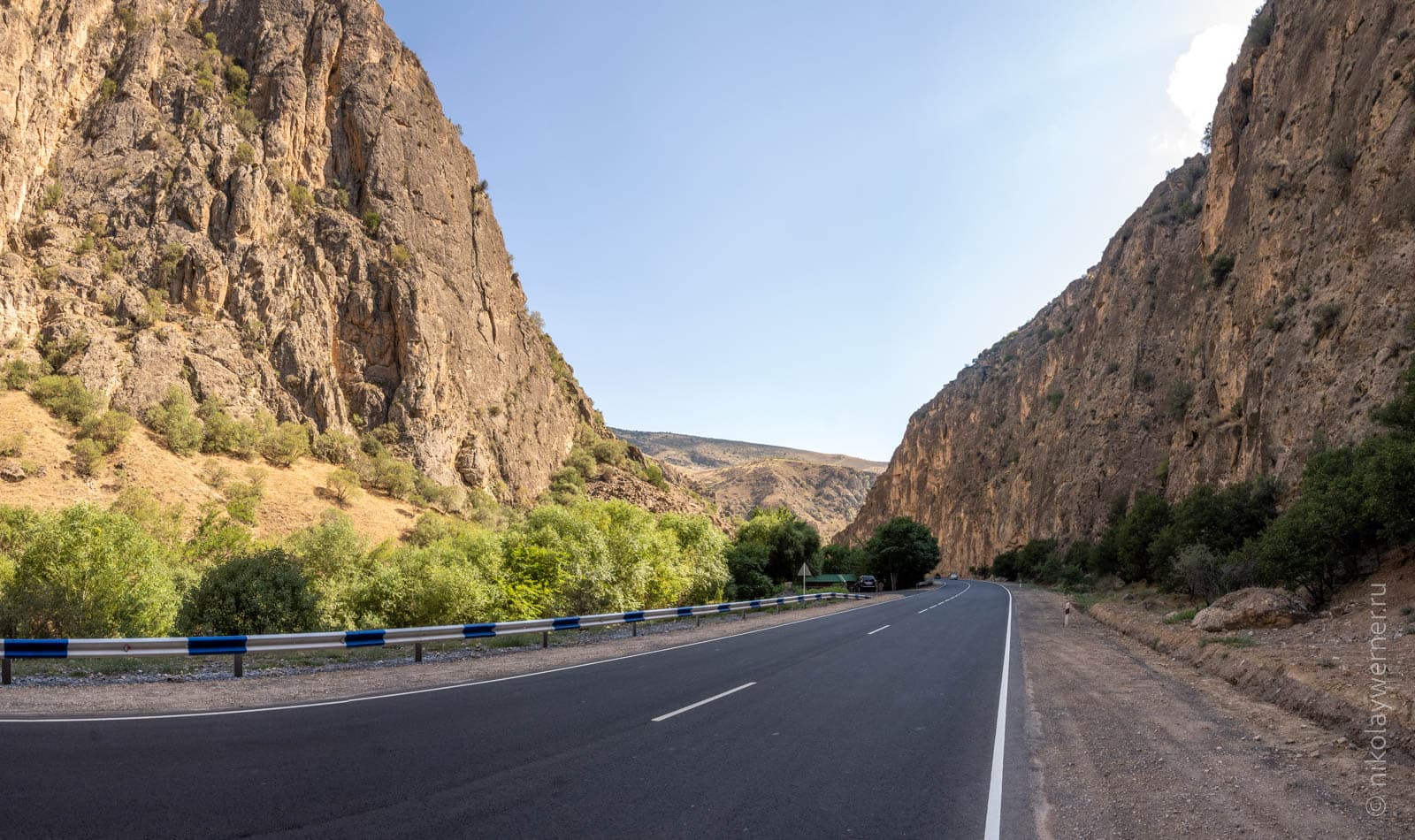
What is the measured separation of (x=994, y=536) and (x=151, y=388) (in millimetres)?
89993

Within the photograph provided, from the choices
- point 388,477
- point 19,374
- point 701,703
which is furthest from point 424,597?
point 19,374

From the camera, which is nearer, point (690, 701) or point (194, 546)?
point (690, 701)

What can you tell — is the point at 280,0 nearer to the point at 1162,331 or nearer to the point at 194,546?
the point at 194,546

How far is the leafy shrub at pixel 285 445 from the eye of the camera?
4850cm

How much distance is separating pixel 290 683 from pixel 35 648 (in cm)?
333

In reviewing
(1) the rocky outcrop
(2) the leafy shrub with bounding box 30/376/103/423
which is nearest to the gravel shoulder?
(2) the leafy shrub with bounding box 30/376/103/423

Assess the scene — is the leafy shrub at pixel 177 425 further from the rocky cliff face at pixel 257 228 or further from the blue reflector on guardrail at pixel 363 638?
the blue reflector on guardrail at pixel 363 638

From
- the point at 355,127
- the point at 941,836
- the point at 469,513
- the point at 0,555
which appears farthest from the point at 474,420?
the point at 941,836

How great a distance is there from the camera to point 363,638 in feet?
42.7

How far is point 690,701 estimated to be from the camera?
895 centimetres

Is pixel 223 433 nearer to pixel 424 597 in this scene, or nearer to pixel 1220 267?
pixel 424 597

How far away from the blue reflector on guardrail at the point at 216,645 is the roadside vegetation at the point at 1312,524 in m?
23.3

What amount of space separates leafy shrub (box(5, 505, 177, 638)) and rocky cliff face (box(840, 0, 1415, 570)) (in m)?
36.8

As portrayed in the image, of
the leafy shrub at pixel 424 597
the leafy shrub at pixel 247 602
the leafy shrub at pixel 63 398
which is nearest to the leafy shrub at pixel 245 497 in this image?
the leafy shrub at pixel 63 398
